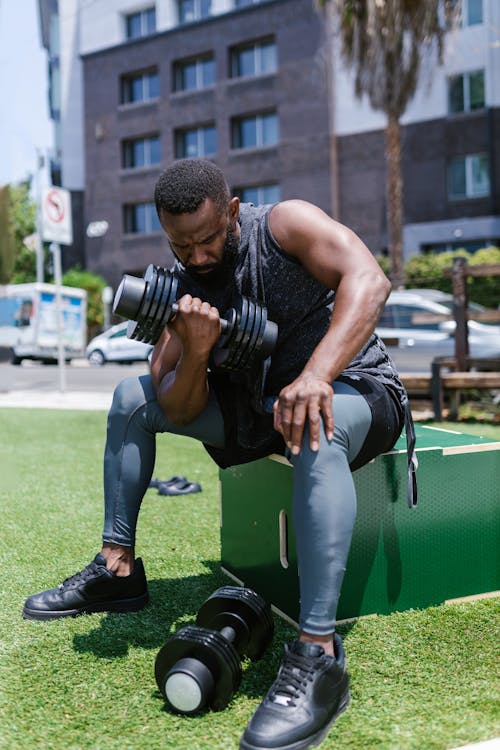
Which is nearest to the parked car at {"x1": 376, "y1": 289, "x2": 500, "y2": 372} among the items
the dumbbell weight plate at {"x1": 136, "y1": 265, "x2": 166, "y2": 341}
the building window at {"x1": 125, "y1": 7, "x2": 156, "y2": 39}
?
the dumbbell weight plate at {"x1": 136, "y1": 265, "x2": 166, "y2": 341}

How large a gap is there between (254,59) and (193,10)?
3.51 m

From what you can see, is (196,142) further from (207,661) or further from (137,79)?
(207,661)

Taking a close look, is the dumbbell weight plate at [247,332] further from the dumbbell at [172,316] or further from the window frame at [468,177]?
the window frame at [468,177]

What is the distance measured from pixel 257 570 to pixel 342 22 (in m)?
15.9

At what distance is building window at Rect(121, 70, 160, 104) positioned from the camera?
27.3 m

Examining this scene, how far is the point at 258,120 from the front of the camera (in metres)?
25.1

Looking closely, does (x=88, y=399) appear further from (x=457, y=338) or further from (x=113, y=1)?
(x=113, y=1)

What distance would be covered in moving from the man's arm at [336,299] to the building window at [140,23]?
28.0m

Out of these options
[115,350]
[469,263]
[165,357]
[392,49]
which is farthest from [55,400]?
[392,49]

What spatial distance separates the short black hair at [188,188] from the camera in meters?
1.90

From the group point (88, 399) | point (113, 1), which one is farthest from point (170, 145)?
point (88, 399)

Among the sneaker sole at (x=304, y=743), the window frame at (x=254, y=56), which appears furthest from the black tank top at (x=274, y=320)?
the window frame at (x=254, y=56)

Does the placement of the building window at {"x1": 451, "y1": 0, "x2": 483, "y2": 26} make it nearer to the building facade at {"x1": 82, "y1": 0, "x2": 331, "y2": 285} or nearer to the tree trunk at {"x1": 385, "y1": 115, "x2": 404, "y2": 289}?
the building facade at {"x1": 82, "y1": 0, "x2": 331, "y2": 285}

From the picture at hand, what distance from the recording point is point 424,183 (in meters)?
22.0
